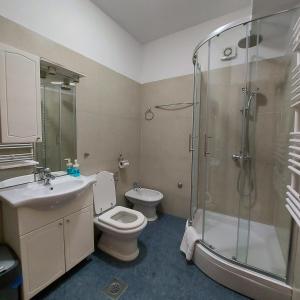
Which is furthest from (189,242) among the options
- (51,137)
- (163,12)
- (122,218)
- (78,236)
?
(163,12)

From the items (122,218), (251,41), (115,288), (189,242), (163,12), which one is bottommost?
(115,288)

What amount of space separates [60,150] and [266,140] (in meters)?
2.26

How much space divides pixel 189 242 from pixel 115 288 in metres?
0.79

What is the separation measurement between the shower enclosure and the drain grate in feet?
2.61

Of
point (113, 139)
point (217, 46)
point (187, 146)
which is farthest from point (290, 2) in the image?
point (113, 139)

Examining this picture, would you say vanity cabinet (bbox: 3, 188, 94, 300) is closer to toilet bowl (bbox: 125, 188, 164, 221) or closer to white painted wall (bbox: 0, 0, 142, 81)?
toilet bowl (bbox: 125, 188, 164, 221)

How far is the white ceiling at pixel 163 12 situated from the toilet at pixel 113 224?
1.94 m

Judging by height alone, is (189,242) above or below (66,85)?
below

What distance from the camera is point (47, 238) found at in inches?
53.3

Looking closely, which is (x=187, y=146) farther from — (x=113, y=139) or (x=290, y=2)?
(x=290, y=2)

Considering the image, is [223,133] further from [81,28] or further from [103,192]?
[81,28]

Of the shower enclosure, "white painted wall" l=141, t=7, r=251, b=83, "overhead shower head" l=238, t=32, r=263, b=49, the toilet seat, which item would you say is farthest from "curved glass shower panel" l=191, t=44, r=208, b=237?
the toilet seat

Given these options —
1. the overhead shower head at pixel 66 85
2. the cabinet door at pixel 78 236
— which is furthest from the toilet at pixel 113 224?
the overhead shower head at pixel 66 85

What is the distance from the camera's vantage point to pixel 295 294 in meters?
1.22
